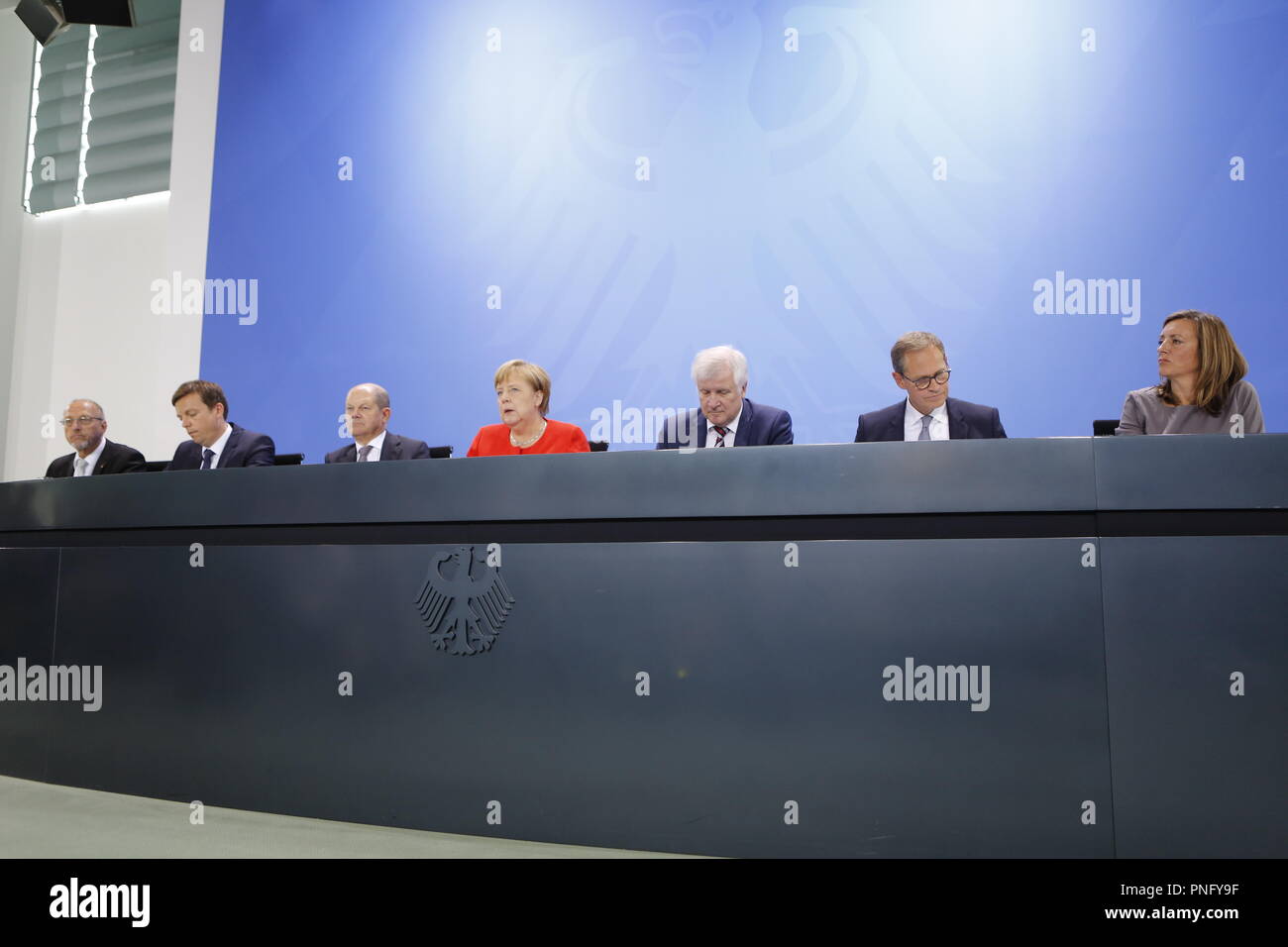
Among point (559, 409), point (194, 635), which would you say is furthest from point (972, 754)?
point (559, 409)

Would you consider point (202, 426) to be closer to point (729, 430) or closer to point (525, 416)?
point (525, 416)

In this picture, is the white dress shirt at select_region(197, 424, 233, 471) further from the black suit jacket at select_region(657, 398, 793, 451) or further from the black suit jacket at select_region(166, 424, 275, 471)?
the black suit jacket at select_region(657, 398, 793, 451)

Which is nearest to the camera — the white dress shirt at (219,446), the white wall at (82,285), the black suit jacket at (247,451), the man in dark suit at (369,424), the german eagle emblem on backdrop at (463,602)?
the german eagle emblem on backdrop at (463,602)

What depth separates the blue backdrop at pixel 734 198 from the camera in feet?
12.7

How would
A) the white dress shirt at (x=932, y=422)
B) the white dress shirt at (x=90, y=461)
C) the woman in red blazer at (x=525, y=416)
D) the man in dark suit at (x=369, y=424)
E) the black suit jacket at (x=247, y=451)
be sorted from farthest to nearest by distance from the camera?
1. the white dress shirt at (x=90, y=461)
2. the man in dark suit at (x=369, y=424)
3. the black suit jacket at (x=247, y=451)
4. the woman in red blazer at (x=525, y=416)
5. the white dress shirt at (x=932, y=422)

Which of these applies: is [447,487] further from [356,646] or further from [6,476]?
[6,476]

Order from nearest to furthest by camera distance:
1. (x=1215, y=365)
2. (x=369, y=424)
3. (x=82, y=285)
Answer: (x=1215, y=365) → (x=369, y=424) → (x=82, y=285)

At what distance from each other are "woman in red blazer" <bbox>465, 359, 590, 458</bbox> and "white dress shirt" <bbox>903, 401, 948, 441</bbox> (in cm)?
92

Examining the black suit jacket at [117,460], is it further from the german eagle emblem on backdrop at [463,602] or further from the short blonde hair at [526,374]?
the german eagle emblem on backdrop at [463,602]

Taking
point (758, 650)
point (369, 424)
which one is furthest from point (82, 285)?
point (758, 650)

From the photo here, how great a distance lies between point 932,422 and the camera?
253cm

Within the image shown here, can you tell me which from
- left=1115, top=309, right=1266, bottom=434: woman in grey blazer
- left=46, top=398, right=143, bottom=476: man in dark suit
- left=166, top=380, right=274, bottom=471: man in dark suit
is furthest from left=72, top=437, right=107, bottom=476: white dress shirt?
left=1115, top=309, right=1266, bottom=434: woman in grey blazer

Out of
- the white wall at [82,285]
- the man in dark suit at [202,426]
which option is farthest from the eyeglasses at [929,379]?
the white wall at [82,285]

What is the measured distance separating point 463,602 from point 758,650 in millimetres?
624
